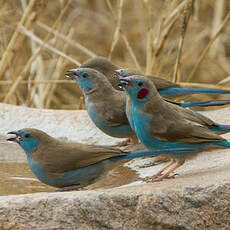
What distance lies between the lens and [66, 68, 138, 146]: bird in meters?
4.65

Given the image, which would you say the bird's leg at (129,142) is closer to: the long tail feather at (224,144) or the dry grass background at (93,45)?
the long tail feather at (224,144)

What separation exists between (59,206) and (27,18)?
12.7 feet

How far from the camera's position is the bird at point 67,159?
3.56 meters

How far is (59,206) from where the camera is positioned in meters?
2.82

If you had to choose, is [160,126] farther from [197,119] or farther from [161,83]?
[161,83]

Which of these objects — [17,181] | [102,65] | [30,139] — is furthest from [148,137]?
[102,65]

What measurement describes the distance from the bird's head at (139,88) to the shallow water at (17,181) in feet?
3.15

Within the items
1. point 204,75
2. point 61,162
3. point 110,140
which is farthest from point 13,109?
point 204,75

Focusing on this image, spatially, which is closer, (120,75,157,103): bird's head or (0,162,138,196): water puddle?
(120,75,157,103): bird's head

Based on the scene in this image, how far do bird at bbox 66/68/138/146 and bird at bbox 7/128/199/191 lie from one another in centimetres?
94

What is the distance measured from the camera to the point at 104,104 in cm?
472

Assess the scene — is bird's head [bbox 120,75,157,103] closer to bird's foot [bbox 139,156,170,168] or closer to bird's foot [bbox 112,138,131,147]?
bird's foot [bbox 139,156,170,168]

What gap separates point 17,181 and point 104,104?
103 centimetres

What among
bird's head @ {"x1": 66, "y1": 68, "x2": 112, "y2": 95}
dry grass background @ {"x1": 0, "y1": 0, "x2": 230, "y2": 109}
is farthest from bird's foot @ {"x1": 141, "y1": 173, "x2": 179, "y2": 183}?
dry grass background @ {"x1": 0, "y1": 0, "x2": 230, "y2": 109}
